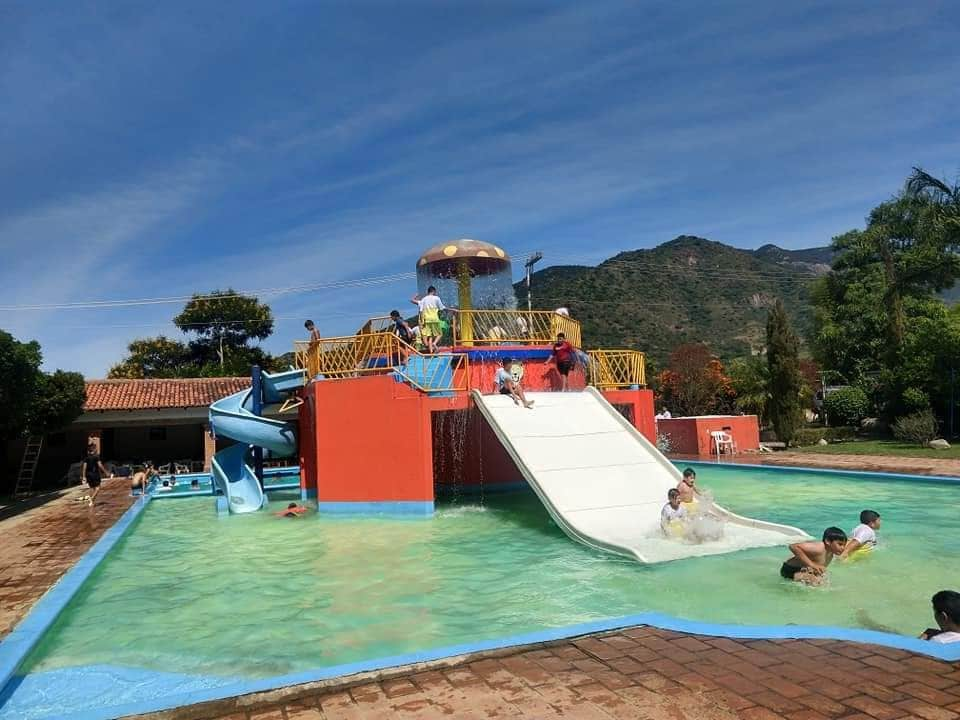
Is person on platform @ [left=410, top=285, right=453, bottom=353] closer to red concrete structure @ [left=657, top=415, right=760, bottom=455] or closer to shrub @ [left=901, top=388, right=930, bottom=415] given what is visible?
red concrete structure @ [left=657, top=415, right=760, bottom=455]

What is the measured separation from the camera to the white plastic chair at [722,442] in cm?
2228

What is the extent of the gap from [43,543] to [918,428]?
22.8 m

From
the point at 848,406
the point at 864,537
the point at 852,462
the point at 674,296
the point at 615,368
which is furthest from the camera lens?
the point at 674,296

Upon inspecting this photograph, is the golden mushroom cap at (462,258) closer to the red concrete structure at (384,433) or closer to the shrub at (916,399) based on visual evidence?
the red concrete structure at (384,433)

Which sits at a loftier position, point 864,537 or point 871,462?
point 871,462

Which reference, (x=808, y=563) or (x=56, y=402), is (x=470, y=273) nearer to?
(x=808, y=563)

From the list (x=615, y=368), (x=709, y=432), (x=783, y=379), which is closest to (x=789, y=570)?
(x=615, y=368)

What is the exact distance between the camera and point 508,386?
14.0 meters

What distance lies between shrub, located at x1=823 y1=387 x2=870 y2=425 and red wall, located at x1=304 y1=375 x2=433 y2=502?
20.5m

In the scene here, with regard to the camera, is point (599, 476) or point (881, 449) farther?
point (881, 449)

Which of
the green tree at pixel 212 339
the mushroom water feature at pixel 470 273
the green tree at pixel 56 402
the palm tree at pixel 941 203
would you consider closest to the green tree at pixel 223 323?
the green tree at pixel 212 339

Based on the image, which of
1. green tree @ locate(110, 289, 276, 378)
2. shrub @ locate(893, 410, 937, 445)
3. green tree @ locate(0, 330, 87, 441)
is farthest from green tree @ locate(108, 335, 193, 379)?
shrub @ locate(893, 410, 937, 445)

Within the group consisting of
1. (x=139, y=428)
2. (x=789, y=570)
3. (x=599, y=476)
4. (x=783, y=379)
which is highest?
(x=783, y=379)

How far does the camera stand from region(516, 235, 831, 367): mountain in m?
61.8
